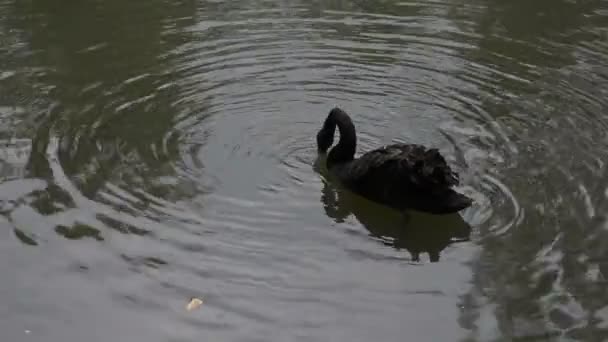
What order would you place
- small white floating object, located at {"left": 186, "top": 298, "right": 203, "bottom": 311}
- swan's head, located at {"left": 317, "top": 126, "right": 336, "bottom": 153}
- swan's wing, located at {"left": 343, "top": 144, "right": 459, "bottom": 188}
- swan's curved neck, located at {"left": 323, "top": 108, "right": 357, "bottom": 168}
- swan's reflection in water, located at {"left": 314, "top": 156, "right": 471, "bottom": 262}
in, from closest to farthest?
small white floating object, located at {"left": 186, "top": 298, "right": 203, "bottom": 311}
swan's wing, located at {"left": 343, "top": 144, "right": 459, "bottom": 188}
swan's reflection in water, located at {"left": 314, "top": 156, "right": 471, "bottom": 262}
swan's curved neck, located at {"left": 323, "top": 108, "right": 357, "bottom": 168}
swan's head, located at {"left": 317, "top": 126, "right": 336, "bottom": 153}

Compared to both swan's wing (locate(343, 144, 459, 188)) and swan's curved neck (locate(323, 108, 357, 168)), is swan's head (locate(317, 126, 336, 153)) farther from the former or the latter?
swan's wing (locate(343, 144, 459, 188))

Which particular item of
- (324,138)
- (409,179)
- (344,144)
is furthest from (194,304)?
(324,138)

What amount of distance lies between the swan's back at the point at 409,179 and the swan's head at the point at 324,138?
0.56 metres

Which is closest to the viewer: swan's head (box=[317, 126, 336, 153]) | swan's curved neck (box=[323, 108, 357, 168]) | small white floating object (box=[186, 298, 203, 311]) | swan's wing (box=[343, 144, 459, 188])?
small white floating object (box=[186, 298, 203, 311])

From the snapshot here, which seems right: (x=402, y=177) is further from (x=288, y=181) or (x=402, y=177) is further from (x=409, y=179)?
(x=288, y=181)

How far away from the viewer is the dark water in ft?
14.6

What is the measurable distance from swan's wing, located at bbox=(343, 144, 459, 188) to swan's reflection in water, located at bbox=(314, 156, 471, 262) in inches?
7.3

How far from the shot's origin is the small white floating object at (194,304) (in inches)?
175

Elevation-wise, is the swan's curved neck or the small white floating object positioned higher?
the swan's curved neck

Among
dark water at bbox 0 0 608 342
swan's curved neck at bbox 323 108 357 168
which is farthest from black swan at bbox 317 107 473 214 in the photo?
dark water at bbox 0 0 608 342

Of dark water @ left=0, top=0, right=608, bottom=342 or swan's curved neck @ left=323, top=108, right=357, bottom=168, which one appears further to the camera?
swan's curved neck @ left=323, top=108, right=357, bottom=168

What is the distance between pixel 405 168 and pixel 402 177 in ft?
0.21

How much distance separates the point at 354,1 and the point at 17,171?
16.8 ft

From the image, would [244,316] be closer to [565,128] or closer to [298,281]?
[298,281]
